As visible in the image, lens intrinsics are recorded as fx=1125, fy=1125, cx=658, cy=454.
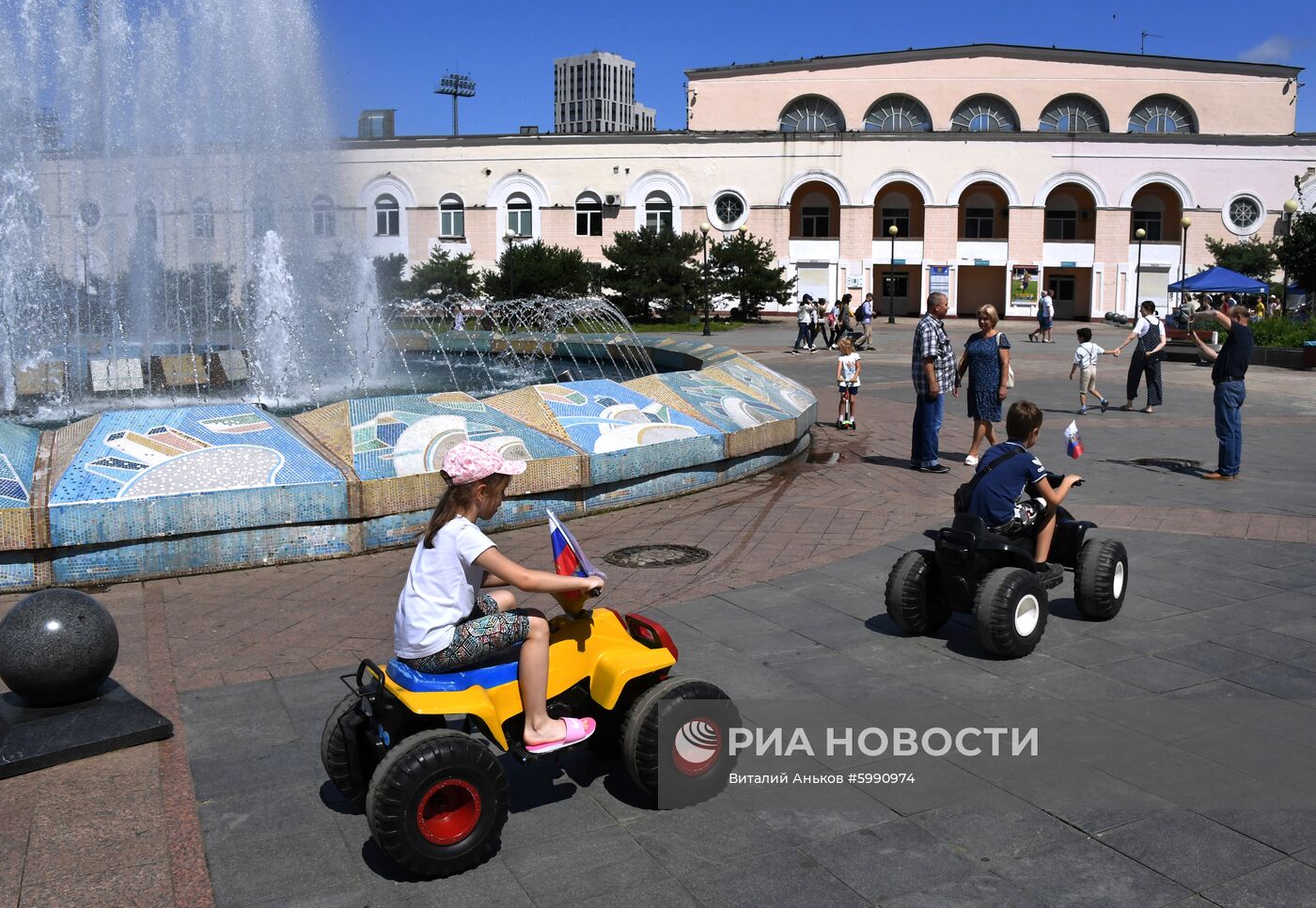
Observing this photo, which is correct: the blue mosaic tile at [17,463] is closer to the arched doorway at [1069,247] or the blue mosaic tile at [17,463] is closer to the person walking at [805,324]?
the person walking at [805,324]

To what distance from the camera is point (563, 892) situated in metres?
3.69

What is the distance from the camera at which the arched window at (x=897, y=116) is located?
5328 cm

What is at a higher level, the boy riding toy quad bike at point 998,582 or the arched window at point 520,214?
the arched window at point 520,214

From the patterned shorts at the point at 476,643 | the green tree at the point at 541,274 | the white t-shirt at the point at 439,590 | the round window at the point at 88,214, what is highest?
the round window at the point at 88,214

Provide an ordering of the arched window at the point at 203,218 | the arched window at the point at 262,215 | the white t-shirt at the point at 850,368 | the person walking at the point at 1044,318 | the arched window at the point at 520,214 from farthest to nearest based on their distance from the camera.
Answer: the arched window at the point at 520,214 → the person walking at the point at 1044,318 → the arched window at the point at 203,218 → the arched window at the point at 262,215 → the white t-shirt at the point at 850,368

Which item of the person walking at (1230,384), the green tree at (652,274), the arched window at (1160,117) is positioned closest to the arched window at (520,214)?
the green tree at (652,274)

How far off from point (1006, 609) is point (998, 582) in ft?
0.46

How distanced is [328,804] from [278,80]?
18.8m

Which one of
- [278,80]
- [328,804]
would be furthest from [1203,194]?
[328,804]

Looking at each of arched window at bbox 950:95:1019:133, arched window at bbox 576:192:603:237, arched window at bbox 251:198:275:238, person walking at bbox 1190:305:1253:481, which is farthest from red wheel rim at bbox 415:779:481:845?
arched window at bbox 950:95:1019:133

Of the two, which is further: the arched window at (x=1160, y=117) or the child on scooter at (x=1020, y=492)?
the arched window at (x=1160, y=117)

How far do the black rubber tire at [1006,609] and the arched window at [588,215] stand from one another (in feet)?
155

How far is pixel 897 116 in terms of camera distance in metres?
53.8

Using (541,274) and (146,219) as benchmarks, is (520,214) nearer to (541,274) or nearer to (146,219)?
(541,274)
